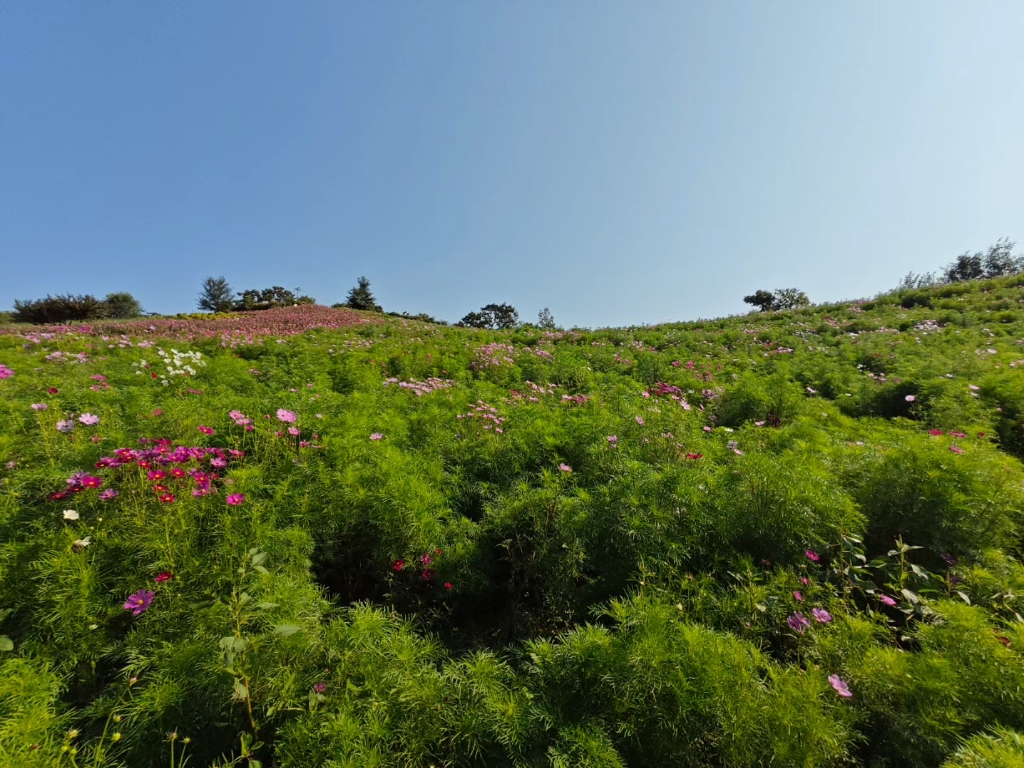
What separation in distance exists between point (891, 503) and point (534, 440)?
9.17 feet

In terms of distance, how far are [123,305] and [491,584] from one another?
113 feet

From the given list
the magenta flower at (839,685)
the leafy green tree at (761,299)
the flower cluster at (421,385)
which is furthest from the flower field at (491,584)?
the leafy green tree at (761,299)

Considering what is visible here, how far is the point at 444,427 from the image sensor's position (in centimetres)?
454

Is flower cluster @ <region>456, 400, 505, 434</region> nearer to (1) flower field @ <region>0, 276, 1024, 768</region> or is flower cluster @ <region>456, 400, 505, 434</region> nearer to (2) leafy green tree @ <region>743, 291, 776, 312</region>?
(1) flower field @ <region>0, 276, 1024, 768</region>

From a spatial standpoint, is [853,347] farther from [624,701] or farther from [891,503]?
[624,701]

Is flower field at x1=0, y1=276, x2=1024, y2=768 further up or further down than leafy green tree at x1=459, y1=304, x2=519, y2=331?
further down

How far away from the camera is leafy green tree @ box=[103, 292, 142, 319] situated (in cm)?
2527

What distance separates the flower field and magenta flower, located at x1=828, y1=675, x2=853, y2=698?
19 millimetres

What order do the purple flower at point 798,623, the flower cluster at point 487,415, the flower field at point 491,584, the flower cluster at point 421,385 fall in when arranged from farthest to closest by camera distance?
the flower cluster at point 421,385
the flower cluster at point 487,415
the purple flower at point 798,623
the flower field at point 491,584

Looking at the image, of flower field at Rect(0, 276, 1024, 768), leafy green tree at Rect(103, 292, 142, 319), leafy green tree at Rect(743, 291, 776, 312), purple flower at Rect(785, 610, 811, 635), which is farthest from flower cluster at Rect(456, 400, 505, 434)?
leafy green tree at Rect(743, 291, 776, 312)

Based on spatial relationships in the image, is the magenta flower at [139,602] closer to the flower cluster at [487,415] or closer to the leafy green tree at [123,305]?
the flower cluster at [487,415]

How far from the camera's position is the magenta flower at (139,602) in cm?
197

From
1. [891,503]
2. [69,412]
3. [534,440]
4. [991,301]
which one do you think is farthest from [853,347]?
[69,412]

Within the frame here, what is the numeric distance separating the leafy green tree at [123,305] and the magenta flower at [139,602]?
31.7m
